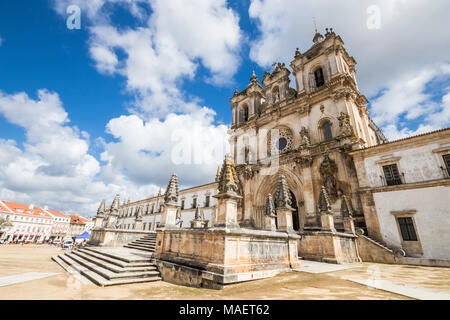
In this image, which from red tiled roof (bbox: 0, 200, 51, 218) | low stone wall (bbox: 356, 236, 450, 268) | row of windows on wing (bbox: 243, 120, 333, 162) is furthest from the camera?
red tiled roof (bbox: 0, 200, 51, 218)

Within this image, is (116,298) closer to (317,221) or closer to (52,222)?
(317,221)

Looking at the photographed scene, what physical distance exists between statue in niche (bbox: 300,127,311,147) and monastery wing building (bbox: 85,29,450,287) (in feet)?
0.58

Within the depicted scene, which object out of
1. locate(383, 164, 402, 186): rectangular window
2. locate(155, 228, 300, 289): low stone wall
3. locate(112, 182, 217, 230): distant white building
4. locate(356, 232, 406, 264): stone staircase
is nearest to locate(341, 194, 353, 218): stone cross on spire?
locate(356, 232, 406, 264): stone staircase

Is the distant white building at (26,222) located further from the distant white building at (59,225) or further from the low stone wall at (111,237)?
the low stone wall at (111,237)

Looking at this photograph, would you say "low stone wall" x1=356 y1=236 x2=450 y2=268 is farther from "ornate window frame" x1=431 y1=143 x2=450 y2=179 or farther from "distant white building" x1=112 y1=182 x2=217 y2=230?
"distant white building" x1=112 y1=182 x2=217 y2=230

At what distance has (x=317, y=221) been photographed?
1523cm

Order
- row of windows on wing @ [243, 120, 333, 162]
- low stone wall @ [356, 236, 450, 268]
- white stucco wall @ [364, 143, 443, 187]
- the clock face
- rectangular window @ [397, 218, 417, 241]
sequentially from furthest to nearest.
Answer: the clock face, row of windows on wing @ [243, 120, 333, 162], white stucco wall @ [364, 143, 443, 187], rectangular window @ [397, 218, 417, 241], low stone wall @ [356, 236, 450, 268]

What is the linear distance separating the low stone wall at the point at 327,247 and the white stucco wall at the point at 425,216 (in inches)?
127

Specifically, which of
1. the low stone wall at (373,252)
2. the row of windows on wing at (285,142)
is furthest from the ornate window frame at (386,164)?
the low stone wall at (373,252)

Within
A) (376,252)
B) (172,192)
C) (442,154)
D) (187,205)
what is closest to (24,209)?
(187,205)

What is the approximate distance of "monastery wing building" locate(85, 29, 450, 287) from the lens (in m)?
6.54

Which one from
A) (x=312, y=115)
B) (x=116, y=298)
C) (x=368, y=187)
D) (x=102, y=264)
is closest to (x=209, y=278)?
(x=116, y=298)

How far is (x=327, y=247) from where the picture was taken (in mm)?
10219

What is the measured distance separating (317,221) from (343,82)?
1264 centimetres
